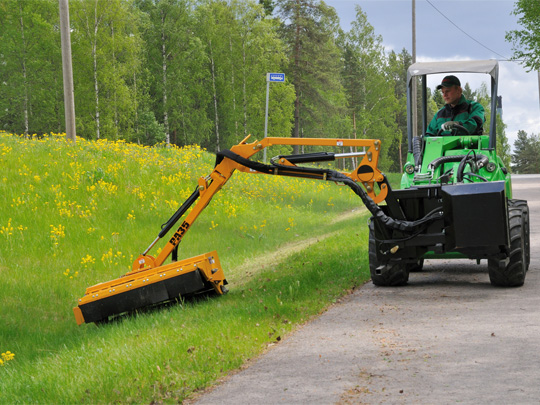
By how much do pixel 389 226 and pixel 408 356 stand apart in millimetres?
2786

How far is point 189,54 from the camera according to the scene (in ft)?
170

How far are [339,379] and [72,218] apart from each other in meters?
9.33

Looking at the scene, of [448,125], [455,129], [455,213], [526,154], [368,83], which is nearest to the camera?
[455,213]

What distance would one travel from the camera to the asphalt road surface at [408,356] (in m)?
4.64

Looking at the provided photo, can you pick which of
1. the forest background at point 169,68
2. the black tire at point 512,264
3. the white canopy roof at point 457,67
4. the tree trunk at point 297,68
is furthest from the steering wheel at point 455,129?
the tree trunk at point 297,68

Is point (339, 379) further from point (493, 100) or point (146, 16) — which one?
point (146, 16)

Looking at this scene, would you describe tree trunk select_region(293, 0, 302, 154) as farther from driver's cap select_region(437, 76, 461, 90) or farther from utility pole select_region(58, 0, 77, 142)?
driver's cap select_region(437, 76, 461, 90)

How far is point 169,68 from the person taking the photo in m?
52.2

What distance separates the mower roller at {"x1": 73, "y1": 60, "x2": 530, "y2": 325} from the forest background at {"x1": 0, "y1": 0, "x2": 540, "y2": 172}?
A: 3412 centimetres

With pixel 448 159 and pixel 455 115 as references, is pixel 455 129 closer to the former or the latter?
pixel 455 115

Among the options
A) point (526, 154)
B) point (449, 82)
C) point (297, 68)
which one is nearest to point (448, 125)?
point (449, 82)

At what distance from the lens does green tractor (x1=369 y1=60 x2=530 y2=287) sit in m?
7.54

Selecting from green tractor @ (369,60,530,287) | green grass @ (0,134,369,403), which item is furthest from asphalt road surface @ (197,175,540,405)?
green tractor @ (369,60,530,287)

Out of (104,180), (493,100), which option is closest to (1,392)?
(493,100)
